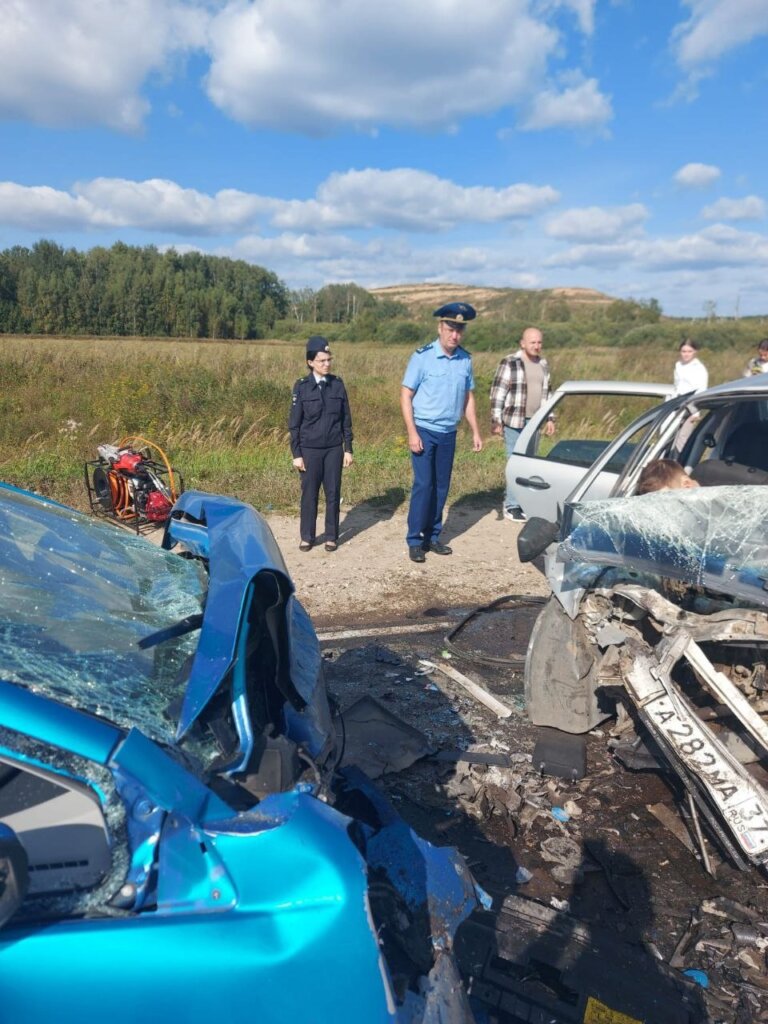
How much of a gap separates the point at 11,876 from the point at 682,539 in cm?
257

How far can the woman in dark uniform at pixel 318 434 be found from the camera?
6.58 metres

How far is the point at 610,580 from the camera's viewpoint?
11.0 ft

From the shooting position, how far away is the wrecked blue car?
138 centimetres

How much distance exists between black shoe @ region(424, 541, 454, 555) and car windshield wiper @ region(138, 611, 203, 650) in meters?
4.83

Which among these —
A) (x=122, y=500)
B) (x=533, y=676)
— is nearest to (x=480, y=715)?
(x=533, y=676)

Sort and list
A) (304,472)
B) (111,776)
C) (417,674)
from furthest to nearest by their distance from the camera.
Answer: (304,472), (417,674), (111,776)

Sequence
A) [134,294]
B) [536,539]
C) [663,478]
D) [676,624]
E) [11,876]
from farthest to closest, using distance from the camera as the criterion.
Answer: [134,294]
[536,539]
[663,478]
[676,624]
[11,876]

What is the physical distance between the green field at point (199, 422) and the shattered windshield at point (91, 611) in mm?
5712

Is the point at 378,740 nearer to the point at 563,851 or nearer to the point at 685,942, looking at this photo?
the point at 563,851

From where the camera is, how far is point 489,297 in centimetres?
5275

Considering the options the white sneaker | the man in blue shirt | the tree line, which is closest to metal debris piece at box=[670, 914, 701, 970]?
the white sneaker

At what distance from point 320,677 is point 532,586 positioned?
3.97 metres

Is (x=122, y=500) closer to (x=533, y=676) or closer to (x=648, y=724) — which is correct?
(x=533, y=676)

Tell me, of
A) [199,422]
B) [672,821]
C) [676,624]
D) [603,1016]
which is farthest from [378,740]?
[199,422]
